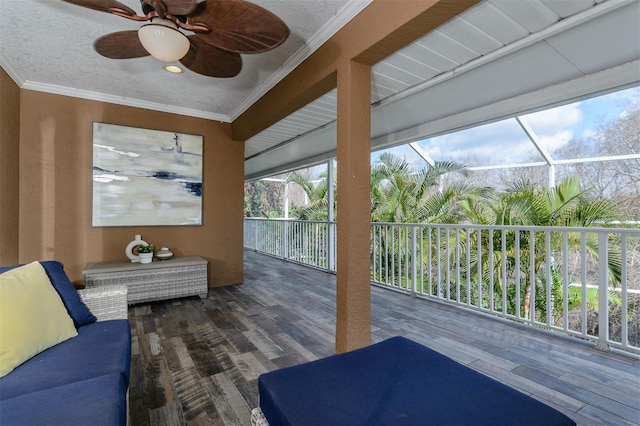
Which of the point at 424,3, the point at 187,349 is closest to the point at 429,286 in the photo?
the point at 187,349

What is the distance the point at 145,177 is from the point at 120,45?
2.17 metres

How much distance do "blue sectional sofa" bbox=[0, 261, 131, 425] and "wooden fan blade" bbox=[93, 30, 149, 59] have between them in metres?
1.38

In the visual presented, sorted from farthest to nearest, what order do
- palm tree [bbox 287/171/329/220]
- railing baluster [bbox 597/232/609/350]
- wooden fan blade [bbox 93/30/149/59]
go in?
palm tree [bbox 287/171/329/220] → railing baluster [bbox 597/232/609/350] → wooden fan blade [bbox 93/30/149/59]

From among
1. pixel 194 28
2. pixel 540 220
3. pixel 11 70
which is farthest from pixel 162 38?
pixel 540 220

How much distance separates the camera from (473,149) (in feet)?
19.1

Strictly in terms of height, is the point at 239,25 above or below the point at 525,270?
above

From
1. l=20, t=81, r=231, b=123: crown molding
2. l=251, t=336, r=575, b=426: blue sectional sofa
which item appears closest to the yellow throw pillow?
l=251, t=336, r=575, b=426: blue sectional sofa

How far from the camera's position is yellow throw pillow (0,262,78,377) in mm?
1259

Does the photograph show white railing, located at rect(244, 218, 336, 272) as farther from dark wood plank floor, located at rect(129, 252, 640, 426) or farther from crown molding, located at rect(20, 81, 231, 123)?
crown molding, located at rect(20, 81, 231, 123)

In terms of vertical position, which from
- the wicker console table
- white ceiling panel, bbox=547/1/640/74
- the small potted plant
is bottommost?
the wicker console table

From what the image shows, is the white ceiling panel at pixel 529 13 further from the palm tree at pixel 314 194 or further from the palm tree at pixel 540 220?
the palm tree at pixel 314 194

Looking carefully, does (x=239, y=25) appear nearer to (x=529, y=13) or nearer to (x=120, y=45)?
(x=120, y=45)

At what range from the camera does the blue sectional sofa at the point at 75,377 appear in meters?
0.98

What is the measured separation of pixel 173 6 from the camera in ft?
4.77
